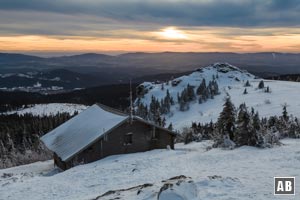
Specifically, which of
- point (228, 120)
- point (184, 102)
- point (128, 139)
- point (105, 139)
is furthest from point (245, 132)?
point (184, 102)

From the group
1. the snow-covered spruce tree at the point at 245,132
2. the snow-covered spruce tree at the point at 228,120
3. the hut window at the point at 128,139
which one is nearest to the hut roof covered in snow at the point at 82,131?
the hut window at the point at 128,139

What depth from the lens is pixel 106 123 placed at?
3434 cm

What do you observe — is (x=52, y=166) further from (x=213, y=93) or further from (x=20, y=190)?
(x=213, y=93)

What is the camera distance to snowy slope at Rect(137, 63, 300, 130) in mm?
92625

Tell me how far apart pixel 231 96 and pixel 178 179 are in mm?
111748

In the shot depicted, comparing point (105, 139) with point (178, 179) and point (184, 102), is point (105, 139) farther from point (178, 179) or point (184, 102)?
point (184, 102)

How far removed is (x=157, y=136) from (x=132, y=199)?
848 inches

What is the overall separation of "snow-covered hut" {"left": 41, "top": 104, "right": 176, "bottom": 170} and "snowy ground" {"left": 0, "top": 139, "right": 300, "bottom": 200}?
21.2 ft

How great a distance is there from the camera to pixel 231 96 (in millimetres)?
123375

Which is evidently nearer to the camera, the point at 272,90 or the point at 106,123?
the point at 106,123

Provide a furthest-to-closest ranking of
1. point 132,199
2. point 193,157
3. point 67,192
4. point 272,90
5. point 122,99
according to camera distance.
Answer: point 122,99
point 272,90
point 193,157
point 67,192
point 132,199

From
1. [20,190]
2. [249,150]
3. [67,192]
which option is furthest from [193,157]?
[20,190]

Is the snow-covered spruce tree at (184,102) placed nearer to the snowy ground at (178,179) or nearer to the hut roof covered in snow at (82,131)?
the hut roof covered in snow at (82,131)

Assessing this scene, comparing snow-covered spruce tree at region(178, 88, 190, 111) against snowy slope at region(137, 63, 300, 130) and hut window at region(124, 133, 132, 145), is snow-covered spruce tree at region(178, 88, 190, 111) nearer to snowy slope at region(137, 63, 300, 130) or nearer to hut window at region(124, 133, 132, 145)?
snowy slope at region(137, 63, 300, 130)
